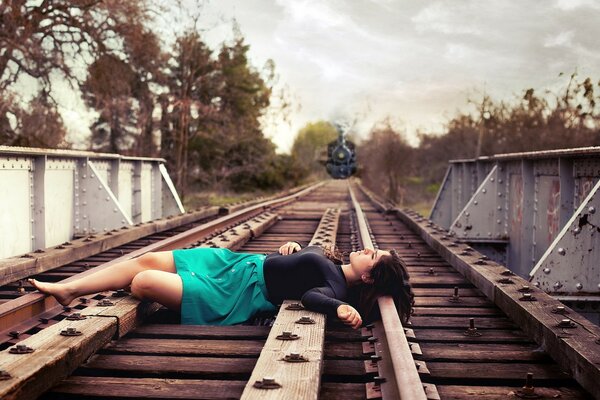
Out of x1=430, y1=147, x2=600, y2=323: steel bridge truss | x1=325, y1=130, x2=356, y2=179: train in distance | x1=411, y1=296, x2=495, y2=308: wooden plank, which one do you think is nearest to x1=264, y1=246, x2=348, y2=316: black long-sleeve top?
x1=411, y1=296, x2=495, y2=308: wooden plank

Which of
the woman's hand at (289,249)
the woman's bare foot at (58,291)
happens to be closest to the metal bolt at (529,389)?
the woman's hand at (289,249)

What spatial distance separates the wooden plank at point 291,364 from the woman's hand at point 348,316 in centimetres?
11

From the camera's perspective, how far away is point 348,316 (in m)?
3.75

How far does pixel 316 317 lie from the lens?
12.6 feet

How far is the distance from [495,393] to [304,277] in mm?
1472

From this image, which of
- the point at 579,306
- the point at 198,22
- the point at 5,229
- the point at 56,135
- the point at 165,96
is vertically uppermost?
→ the point at 198,22

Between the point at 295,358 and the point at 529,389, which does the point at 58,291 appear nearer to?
the point at 295,358

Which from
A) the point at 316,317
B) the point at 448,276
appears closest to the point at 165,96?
the point at 448,276

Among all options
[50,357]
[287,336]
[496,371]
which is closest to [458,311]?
[496,371]

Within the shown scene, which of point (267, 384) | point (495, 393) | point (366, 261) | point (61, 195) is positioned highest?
point (61, 195)

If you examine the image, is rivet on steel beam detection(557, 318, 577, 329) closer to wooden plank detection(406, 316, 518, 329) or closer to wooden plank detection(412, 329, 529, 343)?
wooden plank detection(412, 329, 529, 343)

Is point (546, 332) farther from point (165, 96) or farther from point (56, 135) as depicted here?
point (165, 96)

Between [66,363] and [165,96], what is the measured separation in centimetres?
2515

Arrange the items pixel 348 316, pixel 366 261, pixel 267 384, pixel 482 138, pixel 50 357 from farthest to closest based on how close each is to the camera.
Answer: pixel 482 138, pixel 366 261, pixel 348 316, pixel 50 357, pixel 267 384
